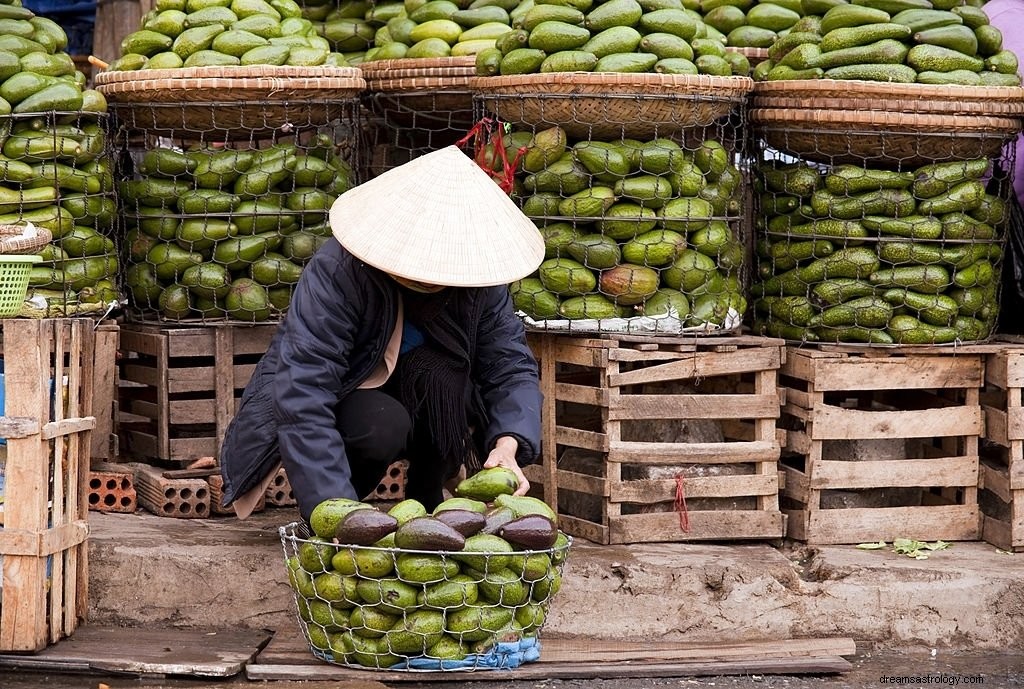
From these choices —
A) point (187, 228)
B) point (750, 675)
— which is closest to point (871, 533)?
point (750, 675)

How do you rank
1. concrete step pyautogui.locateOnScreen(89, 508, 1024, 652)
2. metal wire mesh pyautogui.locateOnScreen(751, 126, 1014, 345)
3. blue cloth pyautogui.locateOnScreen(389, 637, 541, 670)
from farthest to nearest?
metal wire mesh pyautogui.locateOnScreen(751, 126, 1014, 345) < concrete step pyautogui.locateOnScreen(89, 508, 1024, 652) < blue cloth pyautogui.locateOnScreen(389, 637, 541, 670)

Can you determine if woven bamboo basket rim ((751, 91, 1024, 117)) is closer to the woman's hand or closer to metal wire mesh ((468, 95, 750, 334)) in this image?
metal wire mesh ((468, 95, 750, 334))

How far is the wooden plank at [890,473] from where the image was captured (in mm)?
4352

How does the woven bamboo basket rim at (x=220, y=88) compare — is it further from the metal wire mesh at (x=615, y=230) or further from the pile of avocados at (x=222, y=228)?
the metal wire mesh at (x=615, y=230)

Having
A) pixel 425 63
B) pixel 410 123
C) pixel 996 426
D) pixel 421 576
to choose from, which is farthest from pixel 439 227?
pixel 996 426

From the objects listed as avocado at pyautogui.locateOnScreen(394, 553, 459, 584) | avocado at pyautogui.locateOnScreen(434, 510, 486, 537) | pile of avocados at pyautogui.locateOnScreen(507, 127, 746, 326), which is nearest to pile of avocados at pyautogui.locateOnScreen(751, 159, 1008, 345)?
pile of avocados at pyautogui.locateOnScreen(507, 127, 746, 326)

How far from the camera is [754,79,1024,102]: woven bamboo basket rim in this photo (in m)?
4.18

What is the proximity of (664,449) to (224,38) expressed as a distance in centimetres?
202

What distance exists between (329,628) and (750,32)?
9.14 feet

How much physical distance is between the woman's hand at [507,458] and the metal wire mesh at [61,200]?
1.53 metres

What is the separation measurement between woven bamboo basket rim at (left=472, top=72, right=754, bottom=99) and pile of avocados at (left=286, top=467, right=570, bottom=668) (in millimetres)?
1462

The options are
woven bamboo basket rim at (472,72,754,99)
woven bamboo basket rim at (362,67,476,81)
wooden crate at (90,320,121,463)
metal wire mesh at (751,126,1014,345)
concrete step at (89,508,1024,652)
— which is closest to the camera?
concrete step at (89,508,1024,652)

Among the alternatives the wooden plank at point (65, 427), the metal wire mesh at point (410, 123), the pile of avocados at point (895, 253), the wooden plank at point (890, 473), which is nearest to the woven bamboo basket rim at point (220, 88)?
the metal wire mesh at point (410, 123)

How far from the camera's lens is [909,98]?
4.20 m
